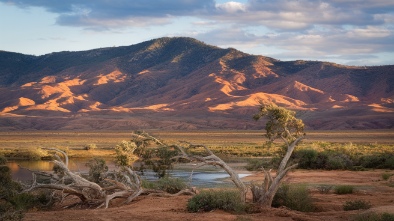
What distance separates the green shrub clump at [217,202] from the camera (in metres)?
16.3

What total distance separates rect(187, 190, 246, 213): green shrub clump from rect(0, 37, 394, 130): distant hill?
87.0 metres

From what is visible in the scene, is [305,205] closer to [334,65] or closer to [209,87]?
[209,87]

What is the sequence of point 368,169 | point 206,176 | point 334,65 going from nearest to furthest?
point 206,176 < point 368,169 < point 334,65

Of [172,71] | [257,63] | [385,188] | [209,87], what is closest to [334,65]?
[257,63]

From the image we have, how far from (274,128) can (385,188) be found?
9061 millimetres

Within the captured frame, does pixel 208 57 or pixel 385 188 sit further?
pixel 208 57

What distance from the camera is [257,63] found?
532 feet

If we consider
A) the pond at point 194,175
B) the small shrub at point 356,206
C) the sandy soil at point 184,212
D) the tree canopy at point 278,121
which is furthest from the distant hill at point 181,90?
the small shrub at point 356,206

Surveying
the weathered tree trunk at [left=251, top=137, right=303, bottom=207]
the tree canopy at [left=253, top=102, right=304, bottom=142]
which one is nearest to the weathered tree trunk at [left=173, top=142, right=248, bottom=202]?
the weathered tree trunk at [left=251, top=137, right=303, bottom=207]

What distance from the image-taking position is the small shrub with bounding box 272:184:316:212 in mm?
17953

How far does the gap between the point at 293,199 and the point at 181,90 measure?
448ft

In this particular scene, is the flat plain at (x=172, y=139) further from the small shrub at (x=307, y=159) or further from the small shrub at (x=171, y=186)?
the small shrub at (x=171, y=186)

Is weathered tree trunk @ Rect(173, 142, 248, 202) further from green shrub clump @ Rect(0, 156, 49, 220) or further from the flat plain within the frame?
the flat plain

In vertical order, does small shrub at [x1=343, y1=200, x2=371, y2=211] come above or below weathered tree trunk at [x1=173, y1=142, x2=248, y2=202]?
below
